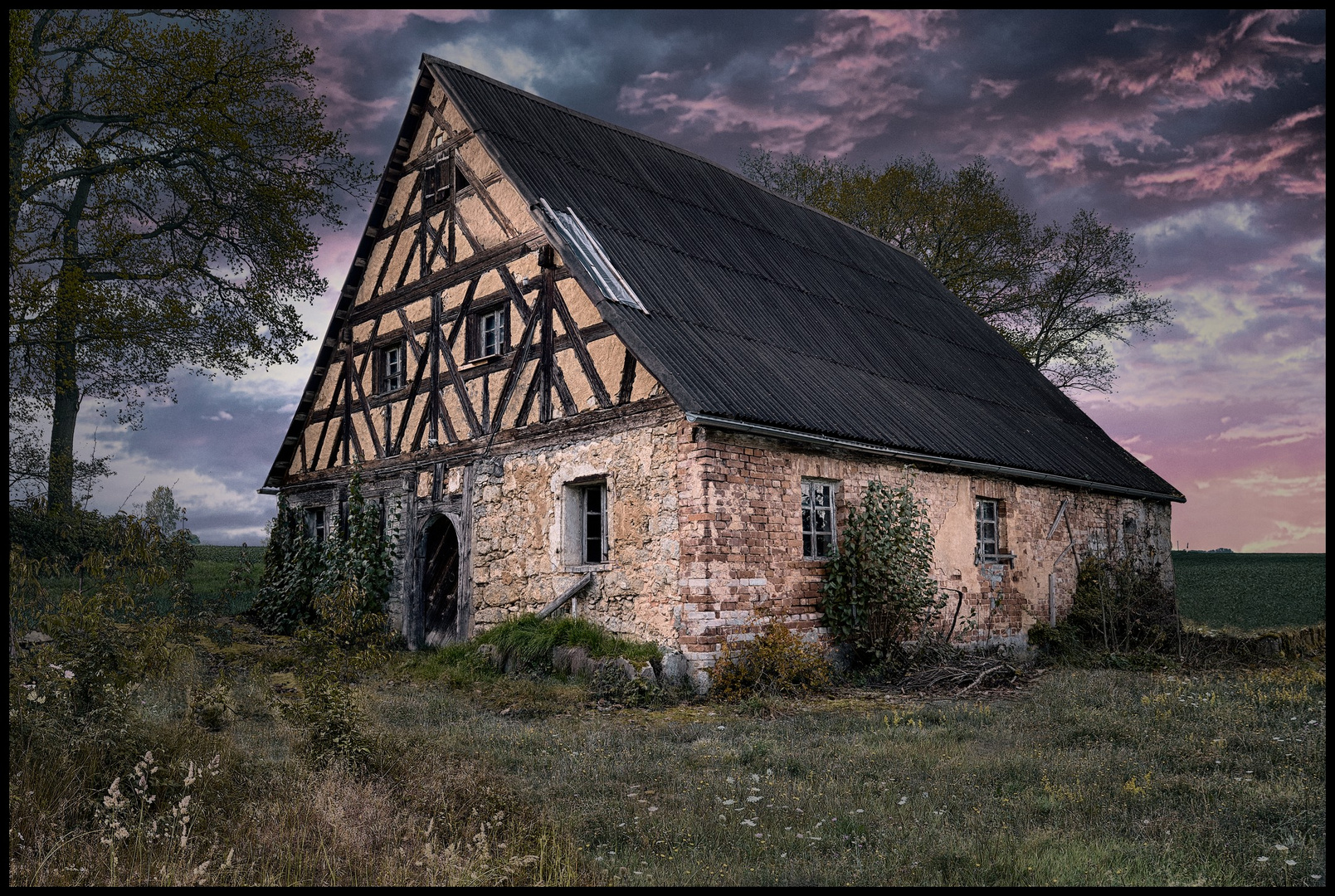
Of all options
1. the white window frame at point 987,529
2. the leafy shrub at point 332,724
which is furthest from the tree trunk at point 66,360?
the white window frame at point 987,529

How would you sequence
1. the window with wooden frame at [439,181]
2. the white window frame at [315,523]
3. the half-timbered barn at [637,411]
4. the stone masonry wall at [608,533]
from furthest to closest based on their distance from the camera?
the white window frame at [315,523] < the window with wooden frame at [439,181] < the half-timbered barn at [637,411] < the stone masonry wall at [608,533]

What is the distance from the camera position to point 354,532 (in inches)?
592

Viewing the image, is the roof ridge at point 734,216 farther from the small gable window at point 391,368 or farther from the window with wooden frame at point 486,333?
the small gable window at point 391,368

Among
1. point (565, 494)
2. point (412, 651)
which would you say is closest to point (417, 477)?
point (412, 651)

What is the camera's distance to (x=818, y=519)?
39.0 ft

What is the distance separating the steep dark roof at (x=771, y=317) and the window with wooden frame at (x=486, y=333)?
1868 millimetres

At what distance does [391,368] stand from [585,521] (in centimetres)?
566

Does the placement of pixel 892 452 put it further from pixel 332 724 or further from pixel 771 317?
pixel 332 724

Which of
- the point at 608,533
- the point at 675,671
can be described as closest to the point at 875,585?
the point at 675,671

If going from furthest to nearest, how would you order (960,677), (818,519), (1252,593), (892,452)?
(1252,593) → (892,452) → (818,519) → (960,677)

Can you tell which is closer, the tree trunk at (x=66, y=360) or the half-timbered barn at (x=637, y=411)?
the half-timbered barn at (x=637, y=411)

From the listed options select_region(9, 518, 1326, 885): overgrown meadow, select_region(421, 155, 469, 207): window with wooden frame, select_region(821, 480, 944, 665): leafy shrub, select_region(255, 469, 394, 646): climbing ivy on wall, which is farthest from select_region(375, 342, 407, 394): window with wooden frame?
select_region(821, 480, 944, 665): leafy shrub

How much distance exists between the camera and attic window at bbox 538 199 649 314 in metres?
11.6

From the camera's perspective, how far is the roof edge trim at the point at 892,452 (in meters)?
10.2
